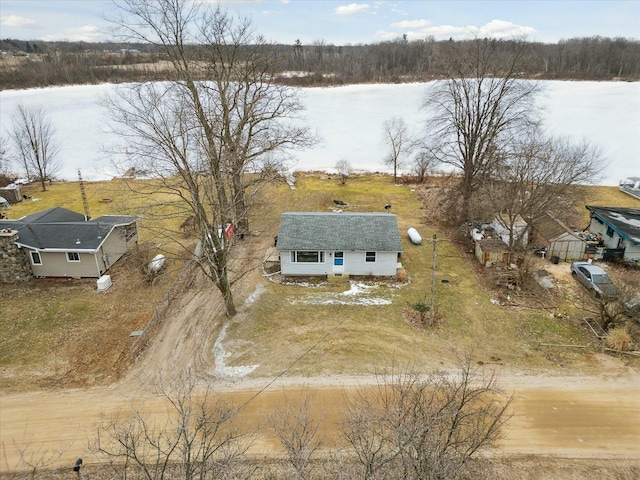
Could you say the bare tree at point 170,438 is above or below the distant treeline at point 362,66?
below

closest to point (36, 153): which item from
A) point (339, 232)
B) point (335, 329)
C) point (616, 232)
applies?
point (339, 232)

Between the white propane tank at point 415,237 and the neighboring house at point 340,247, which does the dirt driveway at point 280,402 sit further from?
the white propane tank at point 415,237

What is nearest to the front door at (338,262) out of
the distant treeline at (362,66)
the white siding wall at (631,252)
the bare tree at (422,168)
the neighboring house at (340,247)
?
the neighboring house at (340,247)

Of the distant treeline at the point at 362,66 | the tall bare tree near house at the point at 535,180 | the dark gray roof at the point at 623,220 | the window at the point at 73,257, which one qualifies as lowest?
the window at the point at 73,257

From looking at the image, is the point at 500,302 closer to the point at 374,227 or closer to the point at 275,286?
the point at 374,227

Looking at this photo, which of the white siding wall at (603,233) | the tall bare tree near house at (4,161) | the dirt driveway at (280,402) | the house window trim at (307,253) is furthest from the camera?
the tall bare tree near house at (4,161)

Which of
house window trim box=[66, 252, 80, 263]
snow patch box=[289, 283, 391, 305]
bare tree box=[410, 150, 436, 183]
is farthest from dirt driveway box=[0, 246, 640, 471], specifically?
bare tree box=[410, 150, 436, 183]

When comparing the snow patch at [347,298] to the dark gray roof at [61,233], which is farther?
the dark gray roof at [61,233]
